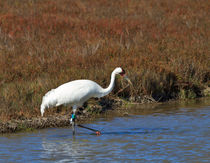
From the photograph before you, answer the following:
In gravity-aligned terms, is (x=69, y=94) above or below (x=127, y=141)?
above

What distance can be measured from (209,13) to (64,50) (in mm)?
10526

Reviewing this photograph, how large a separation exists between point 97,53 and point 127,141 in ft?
18.0

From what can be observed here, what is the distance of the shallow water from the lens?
24.6ft

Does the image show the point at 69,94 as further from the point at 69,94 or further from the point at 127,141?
the point at 127,141

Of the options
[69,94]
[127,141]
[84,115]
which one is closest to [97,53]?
[84,115]

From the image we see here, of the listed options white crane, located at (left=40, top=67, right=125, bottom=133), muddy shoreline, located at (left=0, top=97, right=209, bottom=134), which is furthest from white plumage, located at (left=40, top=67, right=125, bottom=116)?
muddy shoreline, located at (left=0, top=97, right=209, bottom=134)

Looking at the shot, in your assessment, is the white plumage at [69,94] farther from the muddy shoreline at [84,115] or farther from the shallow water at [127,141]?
the shallow water at [127,141]

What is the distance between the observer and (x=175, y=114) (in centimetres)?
1076

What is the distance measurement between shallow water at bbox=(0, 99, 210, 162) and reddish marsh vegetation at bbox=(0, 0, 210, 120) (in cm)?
112

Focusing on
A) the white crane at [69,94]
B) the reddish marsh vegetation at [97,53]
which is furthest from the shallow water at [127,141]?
the reddish marsh vegetation at [97,53]

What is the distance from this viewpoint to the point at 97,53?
13.7 metres

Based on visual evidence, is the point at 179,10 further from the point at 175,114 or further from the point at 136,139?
the point at 136,139

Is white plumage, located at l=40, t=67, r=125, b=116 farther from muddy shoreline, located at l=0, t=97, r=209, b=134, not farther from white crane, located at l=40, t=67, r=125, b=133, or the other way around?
muddy shoreline, located at l=0, t=97, r=209, b=134

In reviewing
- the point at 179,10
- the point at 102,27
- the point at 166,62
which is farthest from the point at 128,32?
the point at 179,10
